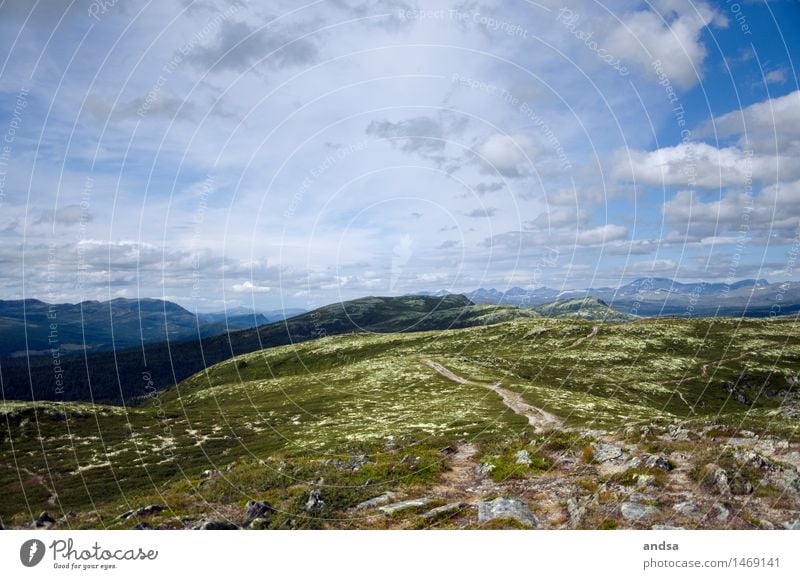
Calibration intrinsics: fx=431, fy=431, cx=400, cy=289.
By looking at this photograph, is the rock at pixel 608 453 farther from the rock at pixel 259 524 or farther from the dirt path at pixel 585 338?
the dirt path at pixel 585 338

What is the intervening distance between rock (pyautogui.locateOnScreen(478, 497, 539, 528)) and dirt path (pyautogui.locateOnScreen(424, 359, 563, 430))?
31.6 meters

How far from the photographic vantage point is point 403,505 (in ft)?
70.8

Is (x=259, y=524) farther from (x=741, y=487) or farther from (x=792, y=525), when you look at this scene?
(x=792, y=525)

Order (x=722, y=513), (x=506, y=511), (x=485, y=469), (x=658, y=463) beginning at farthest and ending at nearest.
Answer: (x=485, y=469), (x=658, y=463), (x=506, y=511), (x=722, y=513)

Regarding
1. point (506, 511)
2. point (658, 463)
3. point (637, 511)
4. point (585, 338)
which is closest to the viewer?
point (637, 511)

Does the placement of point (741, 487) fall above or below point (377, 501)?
above

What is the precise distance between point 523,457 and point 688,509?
1062 cm

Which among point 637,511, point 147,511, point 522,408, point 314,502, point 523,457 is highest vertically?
point 637,511

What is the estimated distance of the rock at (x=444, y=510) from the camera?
19.8 meters

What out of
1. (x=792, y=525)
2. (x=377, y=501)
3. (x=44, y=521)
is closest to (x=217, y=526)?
(x=377, y=501)

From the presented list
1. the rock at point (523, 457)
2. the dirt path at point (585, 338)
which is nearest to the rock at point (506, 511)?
the rock at point (523, 457)

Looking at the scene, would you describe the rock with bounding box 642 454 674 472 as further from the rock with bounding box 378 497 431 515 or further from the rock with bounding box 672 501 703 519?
the rock with bounding box 378 497 431 515
